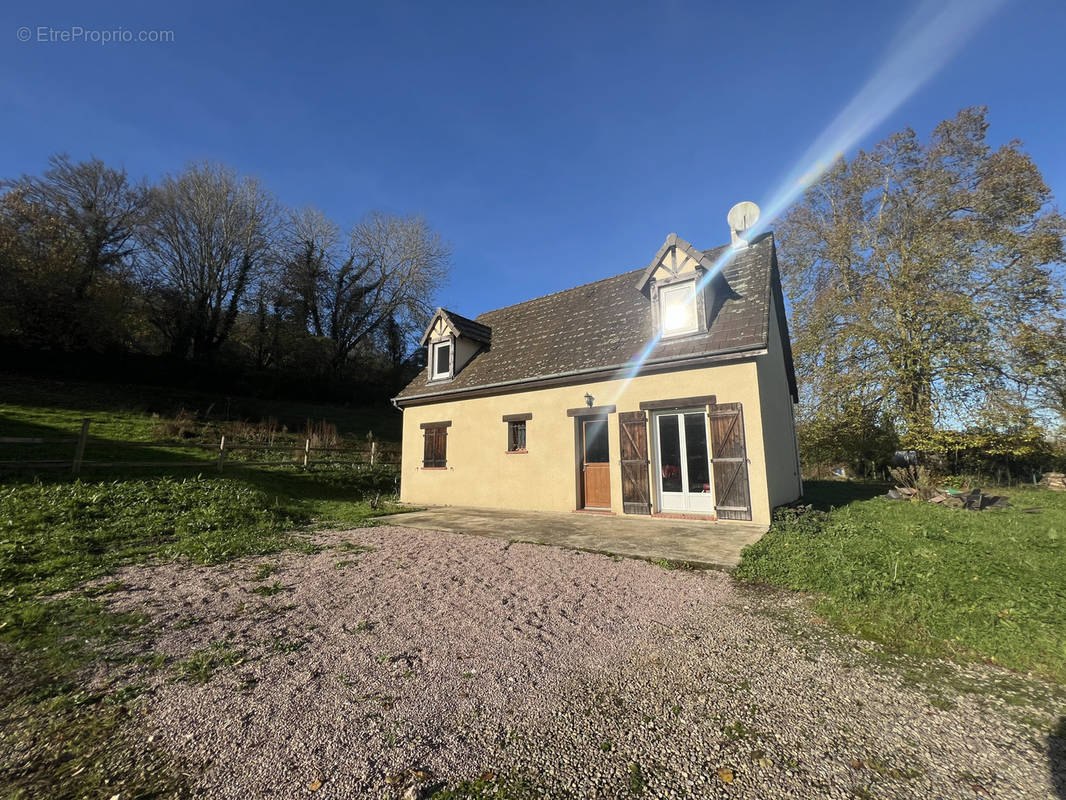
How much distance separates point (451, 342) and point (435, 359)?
1009mm

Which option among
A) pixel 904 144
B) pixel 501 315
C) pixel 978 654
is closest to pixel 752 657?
pixel 978 654

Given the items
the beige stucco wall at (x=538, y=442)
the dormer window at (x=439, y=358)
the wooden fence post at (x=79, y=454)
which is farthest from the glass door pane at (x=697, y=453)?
the wooden fence post at (x=79, y=454)

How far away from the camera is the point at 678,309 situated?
9.73 m

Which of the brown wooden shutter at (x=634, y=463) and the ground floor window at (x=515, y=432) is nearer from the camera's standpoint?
the brown wooden shutter at (x=634, y=463)

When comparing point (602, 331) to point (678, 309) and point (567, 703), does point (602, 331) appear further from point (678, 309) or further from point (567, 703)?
point (567, 703)

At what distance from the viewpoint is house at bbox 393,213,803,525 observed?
8.28 metres

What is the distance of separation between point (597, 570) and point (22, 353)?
89.2 feet

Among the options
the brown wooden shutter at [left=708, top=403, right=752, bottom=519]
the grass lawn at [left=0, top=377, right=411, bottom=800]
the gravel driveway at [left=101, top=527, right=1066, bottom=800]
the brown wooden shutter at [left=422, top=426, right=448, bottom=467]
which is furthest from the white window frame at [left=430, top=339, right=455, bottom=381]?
the gravel driveway at [left=101, top=527, right=1066, bottom=800]

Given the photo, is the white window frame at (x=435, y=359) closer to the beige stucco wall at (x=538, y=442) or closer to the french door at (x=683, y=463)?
the beige stucco wall at (x=538, y=442)

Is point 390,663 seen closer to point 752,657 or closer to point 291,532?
point 752,657

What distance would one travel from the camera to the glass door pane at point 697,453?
28.4 ft

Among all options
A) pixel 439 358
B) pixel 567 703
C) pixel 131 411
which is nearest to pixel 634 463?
pixel 567 703

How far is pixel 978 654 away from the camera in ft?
10.0

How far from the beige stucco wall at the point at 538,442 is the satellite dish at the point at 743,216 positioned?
530 cm
